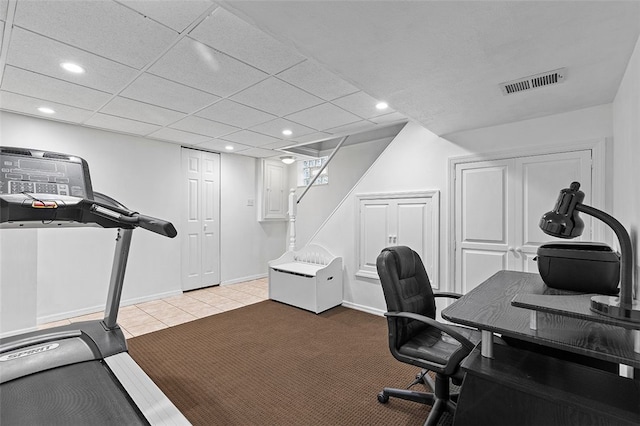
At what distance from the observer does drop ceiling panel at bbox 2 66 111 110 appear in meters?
2.51

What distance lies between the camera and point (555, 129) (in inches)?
109

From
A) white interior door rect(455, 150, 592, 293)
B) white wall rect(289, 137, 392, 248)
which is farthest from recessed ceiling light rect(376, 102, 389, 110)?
white wall rect(289, 137, 392, 248)

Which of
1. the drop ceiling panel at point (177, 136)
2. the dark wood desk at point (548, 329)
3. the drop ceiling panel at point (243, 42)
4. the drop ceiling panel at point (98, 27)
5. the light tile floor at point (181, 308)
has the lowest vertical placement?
the light tile floor at point (181, 308)

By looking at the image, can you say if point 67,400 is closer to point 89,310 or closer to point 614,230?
point 614,230

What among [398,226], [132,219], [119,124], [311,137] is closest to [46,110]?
[119,124]

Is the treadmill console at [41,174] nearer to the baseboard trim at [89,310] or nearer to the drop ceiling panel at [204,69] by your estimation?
the drop ceiling panel at [204,69]

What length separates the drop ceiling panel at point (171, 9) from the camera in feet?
5.43

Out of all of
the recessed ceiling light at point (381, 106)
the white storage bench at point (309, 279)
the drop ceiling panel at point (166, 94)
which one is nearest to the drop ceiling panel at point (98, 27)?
the drop ceiling panel at point (166, 94)

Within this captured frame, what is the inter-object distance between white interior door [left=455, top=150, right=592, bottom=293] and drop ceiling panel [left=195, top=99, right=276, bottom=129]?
2357mm

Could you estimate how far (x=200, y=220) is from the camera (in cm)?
527

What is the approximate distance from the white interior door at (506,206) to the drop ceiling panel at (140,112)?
11.0ft

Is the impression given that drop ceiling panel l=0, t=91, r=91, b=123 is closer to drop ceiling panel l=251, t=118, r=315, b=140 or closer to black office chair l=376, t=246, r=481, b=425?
drop ceiling panel l=251, t=118, r=315, b=140

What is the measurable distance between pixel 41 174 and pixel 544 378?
2.55 metres

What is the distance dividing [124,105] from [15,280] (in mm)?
2290
